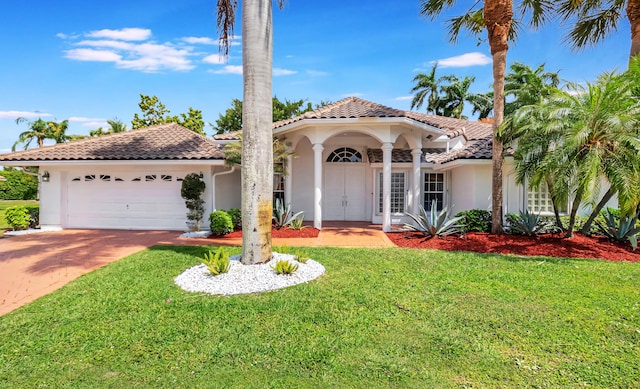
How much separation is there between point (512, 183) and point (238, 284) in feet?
38.2

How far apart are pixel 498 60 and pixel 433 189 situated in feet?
20.3

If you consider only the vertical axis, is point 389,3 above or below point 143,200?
above

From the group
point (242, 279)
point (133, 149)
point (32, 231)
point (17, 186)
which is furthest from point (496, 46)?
point (17, 186)

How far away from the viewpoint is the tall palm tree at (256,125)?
23.1 ft

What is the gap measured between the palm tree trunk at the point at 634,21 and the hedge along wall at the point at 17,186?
1907 inches

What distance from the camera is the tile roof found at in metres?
13.7

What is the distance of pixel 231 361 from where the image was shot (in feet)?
12.9

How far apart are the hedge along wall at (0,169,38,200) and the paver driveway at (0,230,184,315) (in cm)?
3085

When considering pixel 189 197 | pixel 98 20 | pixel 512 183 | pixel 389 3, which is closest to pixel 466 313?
pixel 512 183

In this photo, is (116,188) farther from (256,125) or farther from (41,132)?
(41,132)

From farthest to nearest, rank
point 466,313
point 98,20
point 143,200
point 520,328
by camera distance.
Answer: point 143,200 < point 98,20 < point 466,313 < point 520,328

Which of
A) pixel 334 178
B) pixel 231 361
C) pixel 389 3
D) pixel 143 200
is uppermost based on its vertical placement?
pixel 389 3

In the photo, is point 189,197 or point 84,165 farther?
point 84,165

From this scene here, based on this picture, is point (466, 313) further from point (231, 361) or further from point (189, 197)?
point (189, 197)
